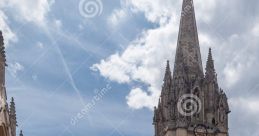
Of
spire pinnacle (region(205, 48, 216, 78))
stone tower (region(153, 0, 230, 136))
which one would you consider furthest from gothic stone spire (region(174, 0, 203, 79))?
spire pinnacle (region(205, 48, 216, 78))

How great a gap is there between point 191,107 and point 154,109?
3979mm

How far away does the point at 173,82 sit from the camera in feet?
170

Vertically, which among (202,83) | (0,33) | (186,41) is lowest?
(0,33)

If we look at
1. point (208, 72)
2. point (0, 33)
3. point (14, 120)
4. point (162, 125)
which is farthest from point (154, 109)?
point (0, 33)

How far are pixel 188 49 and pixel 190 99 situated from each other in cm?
517

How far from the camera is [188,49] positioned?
5381 cm

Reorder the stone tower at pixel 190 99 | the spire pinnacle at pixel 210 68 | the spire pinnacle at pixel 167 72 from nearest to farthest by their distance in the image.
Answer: the stone tower at pixel 190 99, the spire pinnacle at pixel 210 68, the spire pinnacle at pixel 167 72

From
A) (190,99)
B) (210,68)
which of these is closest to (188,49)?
(210,68)

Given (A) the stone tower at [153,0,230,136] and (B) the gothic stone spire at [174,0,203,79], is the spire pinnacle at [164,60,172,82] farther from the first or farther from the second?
(B) the gothic stone spire at [174,0,203,79]

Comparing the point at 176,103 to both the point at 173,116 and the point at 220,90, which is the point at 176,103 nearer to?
the point at 173,116

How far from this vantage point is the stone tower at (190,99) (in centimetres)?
4916

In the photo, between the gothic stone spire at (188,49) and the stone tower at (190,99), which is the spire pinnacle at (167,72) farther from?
the gothic stone spire at (188,49)

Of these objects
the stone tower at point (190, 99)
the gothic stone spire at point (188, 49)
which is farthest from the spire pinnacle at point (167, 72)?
the gothic stone spire at point (188, 49)

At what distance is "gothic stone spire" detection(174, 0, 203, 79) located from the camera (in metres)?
52.5
